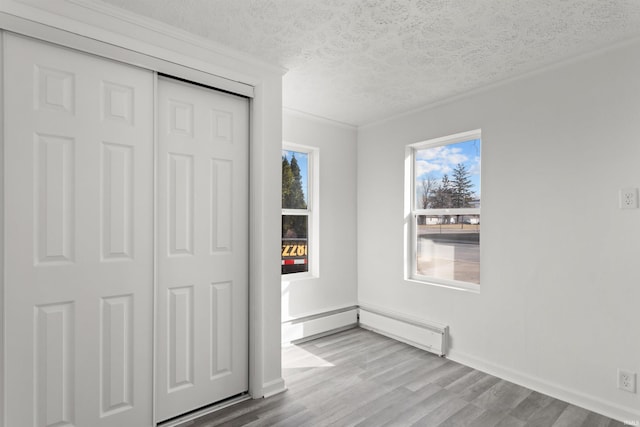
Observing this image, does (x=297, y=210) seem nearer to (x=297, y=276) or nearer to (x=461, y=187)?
(x=297, y=276)

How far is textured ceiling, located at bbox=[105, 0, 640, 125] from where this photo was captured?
1.95m

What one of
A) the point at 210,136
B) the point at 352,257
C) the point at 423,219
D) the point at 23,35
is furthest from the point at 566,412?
the point at 23,35

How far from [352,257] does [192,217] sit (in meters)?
2.42

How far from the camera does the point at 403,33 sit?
222 cm

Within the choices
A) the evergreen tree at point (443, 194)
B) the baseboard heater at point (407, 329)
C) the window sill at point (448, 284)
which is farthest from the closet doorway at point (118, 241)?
the evergreen tree at point (443, 194)

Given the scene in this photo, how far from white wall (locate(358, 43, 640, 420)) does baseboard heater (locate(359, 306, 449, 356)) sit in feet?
0.38

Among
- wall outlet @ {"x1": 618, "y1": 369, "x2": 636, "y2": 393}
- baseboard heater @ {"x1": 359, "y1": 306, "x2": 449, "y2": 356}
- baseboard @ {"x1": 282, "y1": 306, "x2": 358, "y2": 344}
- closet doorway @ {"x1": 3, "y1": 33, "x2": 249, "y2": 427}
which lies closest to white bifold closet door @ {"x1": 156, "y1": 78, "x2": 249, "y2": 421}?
closet doorway @ {"x1": 3, "y1": 33, "x2": 249, "y2": 427}

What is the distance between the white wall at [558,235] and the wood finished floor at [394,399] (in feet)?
0.76

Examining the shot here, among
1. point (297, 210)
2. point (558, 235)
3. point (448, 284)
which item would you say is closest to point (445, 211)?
point (448, 284)

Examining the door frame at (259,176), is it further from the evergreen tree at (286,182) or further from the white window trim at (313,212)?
the white window trim at (313,212)

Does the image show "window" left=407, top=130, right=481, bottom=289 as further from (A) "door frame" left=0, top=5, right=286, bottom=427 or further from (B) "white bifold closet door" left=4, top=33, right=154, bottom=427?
(B) "white bifold closet door" left=4, top=33, right=154, bottom=427

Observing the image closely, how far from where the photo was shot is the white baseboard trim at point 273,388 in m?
2.56

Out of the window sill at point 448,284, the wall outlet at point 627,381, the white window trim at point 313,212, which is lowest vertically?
the wall outlet at point 627,381

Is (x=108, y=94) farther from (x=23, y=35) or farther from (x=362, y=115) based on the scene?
(x=362, y=115)
